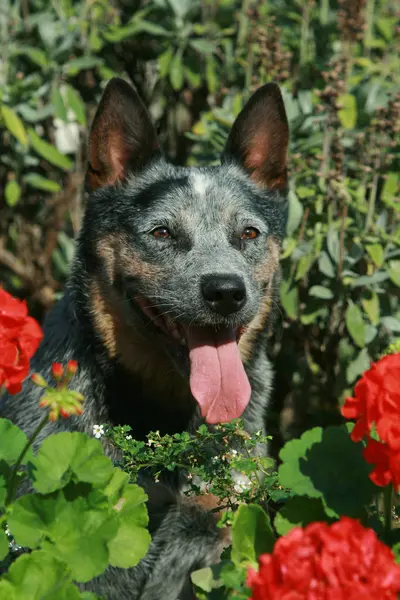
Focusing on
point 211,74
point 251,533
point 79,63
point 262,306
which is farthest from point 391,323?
point 251,533

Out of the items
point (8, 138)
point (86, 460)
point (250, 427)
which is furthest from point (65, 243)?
point (86, 460)

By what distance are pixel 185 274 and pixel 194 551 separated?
1.02m

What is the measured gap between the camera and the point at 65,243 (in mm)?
5328

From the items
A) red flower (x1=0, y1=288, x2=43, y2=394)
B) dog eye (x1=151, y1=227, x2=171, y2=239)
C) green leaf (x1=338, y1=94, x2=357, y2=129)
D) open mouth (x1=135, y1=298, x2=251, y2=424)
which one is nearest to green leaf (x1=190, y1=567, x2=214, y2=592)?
red flower (x1=0, y1=288, x2=43, y2=394)

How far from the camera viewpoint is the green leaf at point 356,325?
4238mm

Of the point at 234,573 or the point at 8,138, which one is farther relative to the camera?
the point at 8,138

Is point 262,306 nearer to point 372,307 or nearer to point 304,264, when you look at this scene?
point 304,264

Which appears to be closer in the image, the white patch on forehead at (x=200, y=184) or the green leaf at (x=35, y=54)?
the white patch on forehead at (x=200, y=184)

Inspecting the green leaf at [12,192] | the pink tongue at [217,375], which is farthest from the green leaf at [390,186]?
the green leaf at [12,192]

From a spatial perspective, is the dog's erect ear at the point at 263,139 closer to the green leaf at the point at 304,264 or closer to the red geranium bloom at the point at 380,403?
the green leaf at the point at 304,264

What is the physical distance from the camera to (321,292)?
432cm

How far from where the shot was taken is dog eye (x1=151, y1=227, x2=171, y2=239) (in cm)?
342

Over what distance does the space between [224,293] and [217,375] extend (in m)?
0.30

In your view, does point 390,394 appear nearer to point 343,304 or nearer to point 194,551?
point 194,551
